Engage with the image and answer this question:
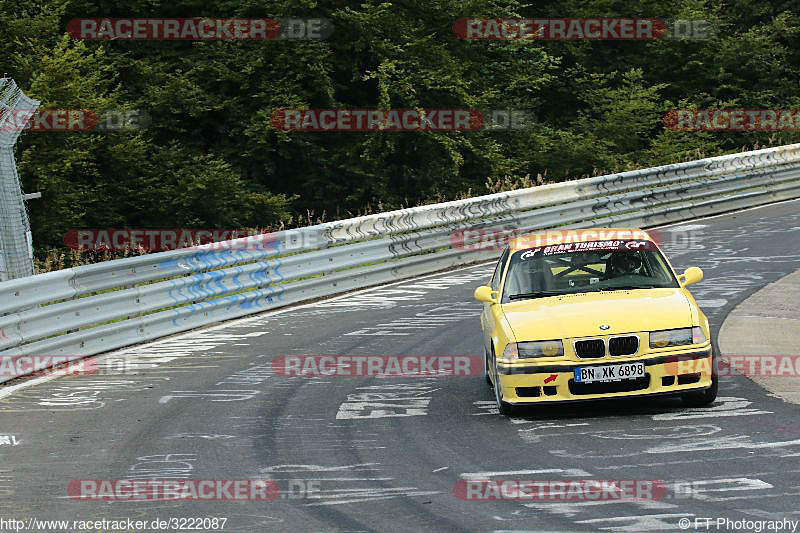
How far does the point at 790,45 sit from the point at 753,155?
1520cm

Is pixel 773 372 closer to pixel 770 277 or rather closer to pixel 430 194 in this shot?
pixel 770 277

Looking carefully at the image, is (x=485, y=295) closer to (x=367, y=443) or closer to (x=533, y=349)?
(x=533, y=349)

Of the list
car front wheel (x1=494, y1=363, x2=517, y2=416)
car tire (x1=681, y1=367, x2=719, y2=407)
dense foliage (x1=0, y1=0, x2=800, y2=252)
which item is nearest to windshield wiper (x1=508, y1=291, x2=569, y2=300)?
car front wheel (x1=494, y1=363, x2=517, y2=416)

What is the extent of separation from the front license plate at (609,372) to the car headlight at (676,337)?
9.0 inches

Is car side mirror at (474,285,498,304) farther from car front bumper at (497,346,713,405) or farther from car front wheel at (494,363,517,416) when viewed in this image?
car front bumper at (497,346,713,405)

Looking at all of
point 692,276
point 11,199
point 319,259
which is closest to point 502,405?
point 692,276

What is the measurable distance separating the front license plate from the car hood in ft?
0.83

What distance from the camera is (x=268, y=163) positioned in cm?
2930

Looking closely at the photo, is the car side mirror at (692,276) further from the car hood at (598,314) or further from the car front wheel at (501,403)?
the car front wheel at (501,403)

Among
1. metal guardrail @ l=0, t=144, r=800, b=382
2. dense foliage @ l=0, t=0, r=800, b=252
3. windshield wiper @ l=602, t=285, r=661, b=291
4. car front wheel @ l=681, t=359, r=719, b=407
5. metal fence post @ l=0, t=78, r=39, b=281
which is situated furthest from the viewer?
dense foliage @ l=0, t=0, r=800, b=252

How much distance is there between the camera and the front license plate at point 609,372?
9.63m

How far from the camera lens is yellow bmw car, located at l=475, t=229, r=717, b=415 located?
9672 millimetres

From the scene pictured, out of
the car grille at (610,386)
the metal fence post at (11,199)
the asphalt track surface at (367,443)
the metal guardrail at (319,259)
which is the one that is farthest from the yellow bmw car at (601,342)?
the metal fence post at (11,199)

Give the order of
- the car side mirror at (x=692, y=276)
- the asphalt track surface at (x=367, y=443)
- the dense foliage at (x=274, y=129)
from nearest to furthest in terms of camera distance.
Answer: the asphalt track surface at (x=367, y=443), the car side mirror at (x=692, y=276), the dense foliage at (x=274, y=129)
